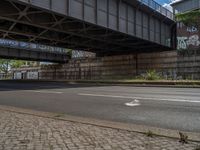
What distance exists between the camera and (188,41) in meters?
48.1

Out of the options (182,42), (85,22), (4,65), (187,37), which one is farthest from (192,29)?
(4,65)

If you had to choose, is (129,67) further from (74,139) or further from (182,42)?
(74,139)

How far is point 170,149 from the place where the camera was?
200 inches

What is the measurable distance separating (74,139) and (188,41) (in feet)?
148

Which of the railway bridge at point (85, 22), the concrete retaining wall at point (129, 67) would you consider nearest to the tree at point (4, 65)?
the concrete retaining wall at point (129, 67)

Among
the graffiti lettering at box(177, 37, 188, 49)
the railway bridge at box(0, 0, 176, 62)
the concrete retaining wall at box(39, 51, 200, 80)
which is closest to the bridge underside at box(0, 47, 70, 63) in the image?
the railway bridge at box(0, 0, 176, 62)

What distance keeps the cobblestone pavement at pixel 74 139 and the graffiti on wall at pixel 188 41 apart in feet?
141

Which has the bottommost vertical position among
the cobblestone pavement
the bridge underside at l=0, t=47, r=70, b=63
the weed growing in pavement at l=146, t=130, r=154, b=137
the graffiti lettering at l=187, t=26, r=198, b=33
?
the cobblestone pavement

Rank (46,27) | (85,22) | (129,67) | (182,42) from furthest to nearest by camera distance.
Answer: (129,67) → (182,42) → (46,27) → (85,22)

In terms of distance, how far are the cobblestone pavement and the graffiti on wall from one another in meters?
42.9

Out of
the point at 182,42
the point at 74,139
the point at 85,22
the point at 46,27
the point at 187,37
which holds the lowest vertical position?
the point at 74,139

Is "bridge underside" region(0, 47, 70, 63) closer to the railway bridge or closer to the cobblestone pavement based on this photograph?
the railway bridge

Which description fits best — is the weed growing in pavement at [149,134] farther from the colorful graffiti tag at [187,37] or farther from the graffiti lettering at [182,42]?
the graffiti lettering at [182,42]

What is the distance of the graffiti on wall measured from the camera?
47.0 meters
